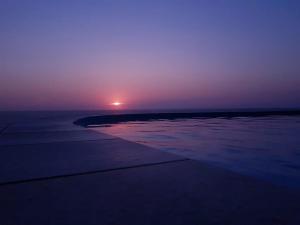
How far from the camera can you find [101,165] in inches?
123

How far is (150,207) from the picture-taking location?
1.82m

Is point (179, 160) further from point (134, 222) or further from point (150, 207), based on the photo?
point (134, 222)

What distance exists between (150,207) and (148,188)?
41 centimetres

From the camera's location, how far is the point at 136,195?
206cm

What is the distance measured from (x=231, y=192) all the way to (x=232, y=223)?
58 cm

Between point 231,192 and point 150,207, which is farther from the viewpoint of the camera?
point 231,192

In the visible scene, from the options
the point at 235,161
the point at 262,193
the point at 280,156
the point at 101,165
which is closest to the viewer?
the point at 262,193

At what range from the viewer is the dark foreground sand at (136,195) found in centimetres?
165

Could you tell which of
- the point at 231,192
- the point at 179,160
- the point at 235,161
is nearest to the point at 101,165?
the point at 179,160

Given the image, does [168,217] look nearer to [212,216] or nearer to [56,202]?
[212,216]

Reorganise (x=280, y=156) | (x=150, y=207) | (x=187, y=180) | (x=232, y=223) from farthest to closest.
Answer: (x=280, y=156) → (x=187, y=180) → (x=150, y=207) → (x=232, y=223)

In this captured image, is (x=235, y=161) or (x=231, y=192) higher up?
(x=231, y=192)

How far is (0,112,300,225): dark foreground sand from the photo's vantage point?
1.65m

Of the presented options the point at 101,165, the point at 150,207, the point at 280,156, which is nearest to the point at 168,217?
the point at 150,207
